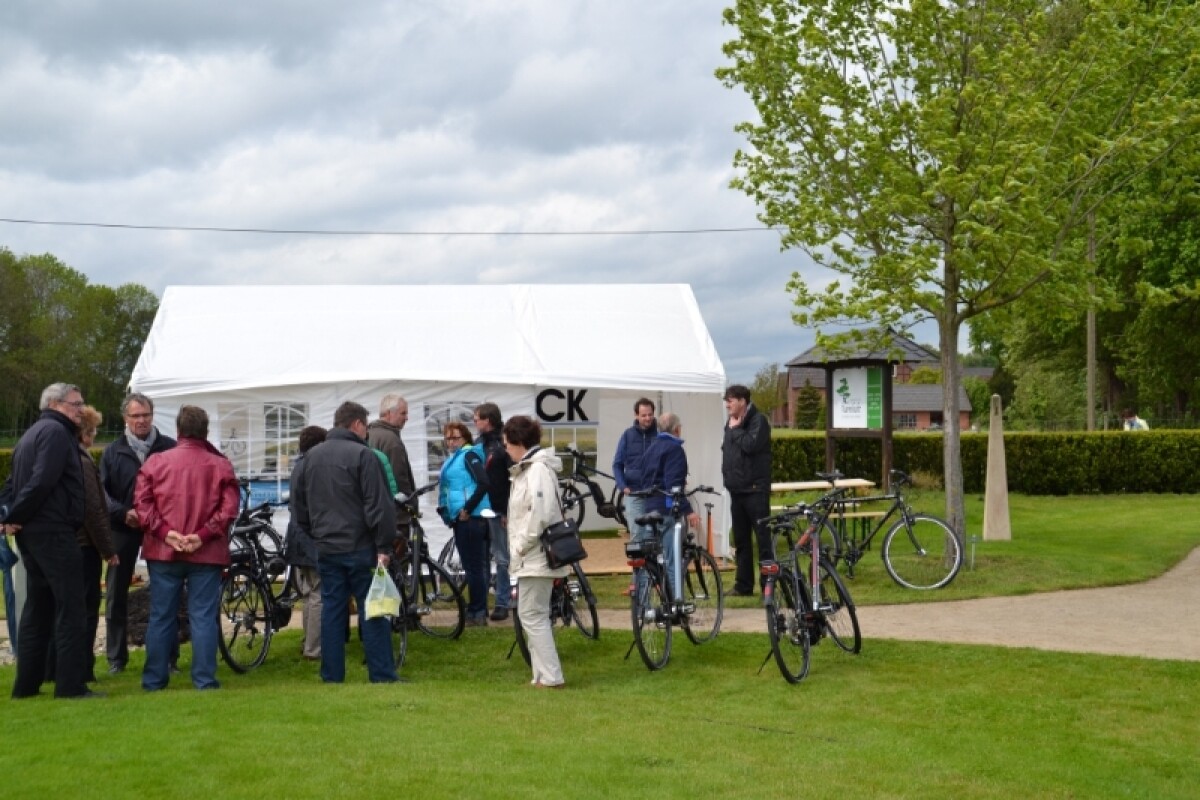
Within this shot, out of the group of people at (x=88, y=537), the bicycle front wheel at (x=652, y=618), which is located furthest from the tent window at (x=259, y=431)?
the bicycle front wheel at (x=652, y=618)

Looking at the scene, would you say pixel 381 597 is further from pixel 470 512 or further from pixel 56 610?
pixel 470 512

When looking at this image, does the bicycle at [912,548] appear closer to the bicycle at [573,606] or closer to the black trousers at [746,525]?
the black trousers at [746,525]

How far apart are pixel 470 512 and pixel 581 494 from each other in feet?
19.5

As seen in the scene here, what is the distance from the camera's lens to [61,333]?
7394 cm

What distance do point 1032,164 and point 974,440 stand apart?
13592mm

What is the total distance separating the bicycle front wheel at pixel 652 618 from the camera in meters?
8.21

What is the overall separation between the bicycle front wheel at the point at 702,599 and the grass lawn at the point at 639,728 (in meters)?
0.16

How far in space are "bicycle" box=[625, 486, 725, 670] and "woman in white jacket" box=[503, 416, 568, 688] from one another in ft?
1.96

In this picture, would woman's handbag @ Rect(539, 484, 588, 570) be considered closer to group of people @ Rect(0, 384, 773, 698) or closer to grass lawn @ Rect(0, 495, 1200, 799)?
group of people @ Rect(0, 384, 773, 698)

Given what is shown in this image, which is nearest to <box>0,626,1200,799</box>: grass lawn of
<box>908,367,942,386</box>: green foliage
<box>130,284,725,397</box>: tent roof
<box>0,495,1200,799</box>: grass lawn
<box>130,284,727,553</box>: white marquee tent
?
<box>0,495,1200,799</box>: grass lawn

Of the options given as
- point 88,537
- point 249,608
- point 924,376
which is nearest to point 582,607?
point 249,608

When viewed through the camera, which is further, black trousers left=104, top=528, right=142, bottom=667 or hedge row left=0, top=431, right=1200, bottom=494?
hedge row left=0, top=431, right=1200, bottom=494

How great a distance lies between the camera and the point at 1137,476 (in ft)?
81.4

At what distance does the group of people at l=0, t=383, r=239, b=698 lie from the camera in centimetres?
709
